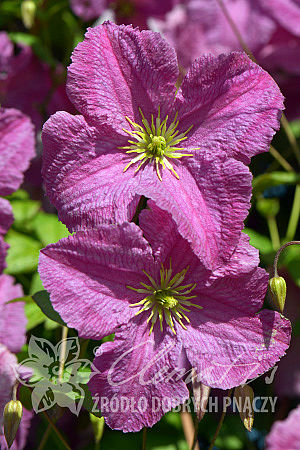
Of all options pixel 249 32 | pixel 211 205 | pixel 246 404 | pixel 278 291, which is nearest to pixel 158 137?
pixel 211 205

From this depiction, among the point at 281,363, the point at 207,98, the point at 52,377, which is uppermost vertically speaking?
the point at 207,98

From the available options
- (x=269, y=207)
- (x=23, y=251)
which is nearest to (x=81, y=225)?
(x=23, y=251)

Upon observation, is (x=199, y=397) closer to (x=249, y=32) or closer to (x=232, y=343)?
(x=232, y=343)

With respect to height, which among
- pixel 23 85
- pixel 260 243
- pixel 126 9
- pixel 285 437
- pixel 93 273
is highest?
pixel 126 9

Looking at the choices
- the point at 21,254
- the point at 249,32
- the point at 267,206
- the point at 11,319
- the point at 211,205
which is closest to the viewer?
the point at 211,205

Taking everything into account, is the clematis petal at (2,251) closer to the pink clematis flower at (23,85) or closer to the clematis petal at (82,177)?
the clematis petal at (82,177)

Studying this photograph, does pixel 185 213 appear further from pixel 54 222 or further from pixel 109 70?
pixel 54 222
